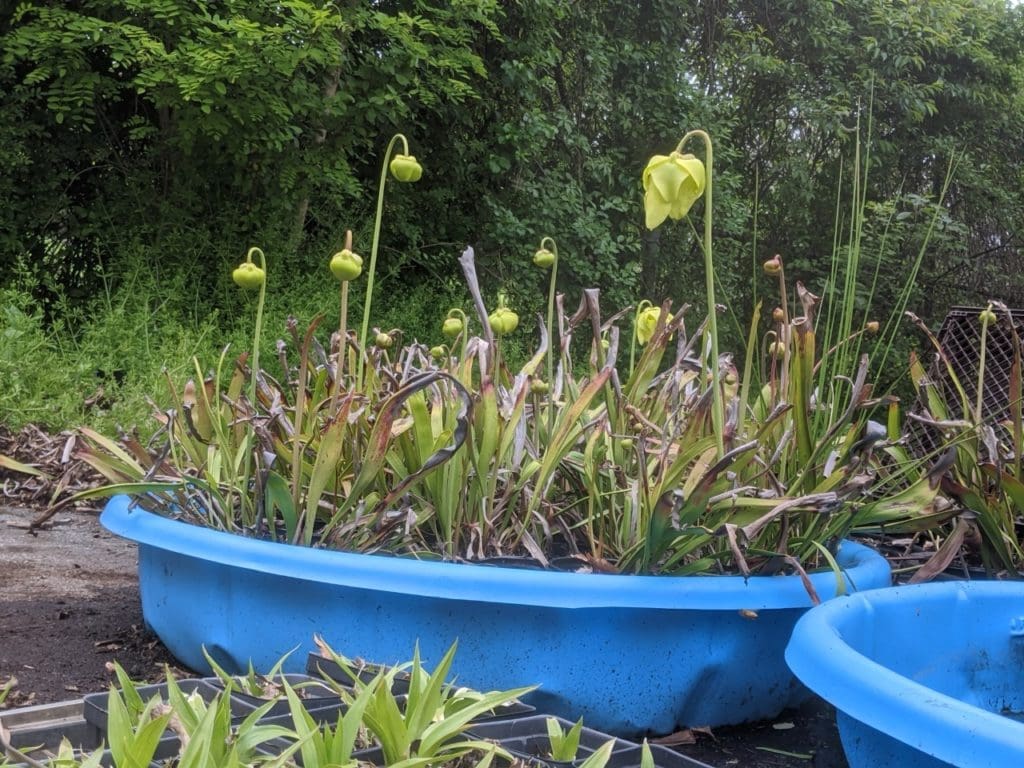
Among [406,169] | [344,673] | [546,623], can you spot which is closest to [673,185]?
[406,169]

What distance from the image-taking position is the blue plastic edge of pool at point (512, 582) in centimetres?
136

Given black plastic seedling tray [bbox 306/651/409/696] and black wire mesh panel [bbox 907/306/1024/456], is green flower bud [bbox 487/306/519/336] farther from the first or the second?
black wire mesh panel [bbox 907/306/1024/456]

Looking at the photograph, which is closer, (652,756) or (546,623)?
(652,756)

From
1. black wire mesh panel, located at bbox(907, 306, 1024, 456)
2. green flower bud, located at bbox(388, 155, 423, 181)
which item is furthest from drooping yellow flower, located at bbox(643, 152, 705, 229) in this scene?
black wire mesh panel, located at bbox(907, 306, 1024, 456)

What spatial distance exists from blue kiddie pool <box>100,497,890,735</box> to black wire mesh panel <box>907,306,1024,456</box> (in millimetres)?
761

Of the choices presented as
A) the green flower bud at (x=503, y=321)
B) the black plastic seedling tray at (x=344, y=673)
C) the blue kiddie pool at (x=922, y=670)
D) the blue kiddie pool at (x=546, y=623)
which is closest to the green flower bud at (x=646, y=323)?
the green flower bud at (x=503, y=321)

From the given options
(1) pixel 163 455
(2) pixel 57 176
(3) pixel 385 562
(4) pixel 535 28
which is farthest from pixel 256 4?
(3) pixel 385 562

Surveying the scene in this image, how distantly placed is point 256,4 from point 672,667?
4.08 m

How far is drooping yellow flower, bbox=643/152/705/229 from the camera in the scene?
132cm

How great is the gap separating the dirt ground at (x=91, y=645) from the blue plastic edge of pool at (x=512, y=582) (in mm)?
218

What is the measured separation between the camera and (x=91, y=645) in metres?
1.73

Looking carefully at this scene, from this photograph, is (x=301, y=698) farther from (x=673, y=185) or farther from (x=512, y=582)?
(x=673, y=185)

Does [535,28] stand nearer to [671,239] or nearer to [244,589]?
[671,239]

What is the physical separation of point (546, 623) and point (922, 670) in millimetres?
483
